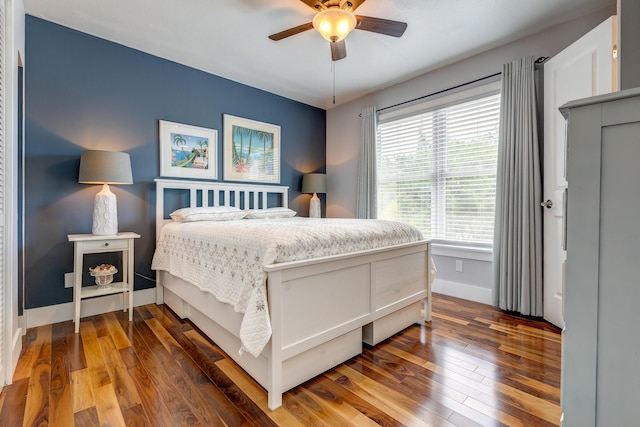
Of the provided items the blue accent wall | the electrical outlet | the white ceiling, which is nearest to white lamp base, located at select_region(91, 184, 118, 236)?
the blue accent wall

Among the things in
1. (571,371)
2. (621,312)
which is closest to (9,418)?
(571,371)

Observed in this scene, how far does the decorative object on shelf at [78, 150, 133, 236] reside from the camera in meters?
2.38

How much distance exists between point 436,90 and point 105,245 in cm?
360

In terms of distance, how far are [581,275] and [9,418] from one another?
230 centimetres

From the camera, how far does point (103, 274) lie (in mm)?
2480

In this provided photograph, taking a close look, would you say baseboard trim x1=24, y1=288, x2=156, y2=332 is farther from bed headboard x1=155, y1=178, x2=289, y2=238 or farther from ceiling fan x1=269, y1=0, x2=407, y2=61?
Result: ceiling fan x1=269, y1=0, x2=407, y2=61

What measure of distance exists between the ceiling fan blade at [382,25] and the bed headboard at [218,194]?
220 cm

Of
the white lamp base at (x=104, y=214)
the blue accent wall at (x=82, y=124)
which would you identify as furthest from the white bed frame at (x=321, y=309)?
the blue accent wall at (x=82, y=124)

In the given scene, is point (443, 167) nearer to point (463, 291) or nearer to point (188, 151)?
point (463, 291)

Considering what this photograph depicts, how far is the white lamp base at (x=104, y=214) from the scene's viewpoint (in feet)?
8.14

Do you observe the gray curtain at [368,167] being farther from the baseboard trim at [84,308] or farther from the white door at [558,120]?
the baseboard trim at [84,308]

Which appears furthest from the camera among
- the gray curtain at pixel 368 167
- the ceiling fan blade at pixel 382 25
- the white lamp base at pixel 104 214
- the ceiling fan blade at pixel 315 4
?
the gray curtain at pixel 368 167

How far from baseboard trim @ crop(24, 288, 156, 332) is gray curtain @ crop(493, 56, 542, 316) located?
3.40 metres

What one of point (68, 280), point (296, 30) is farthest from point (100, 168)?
point (296, 30)
